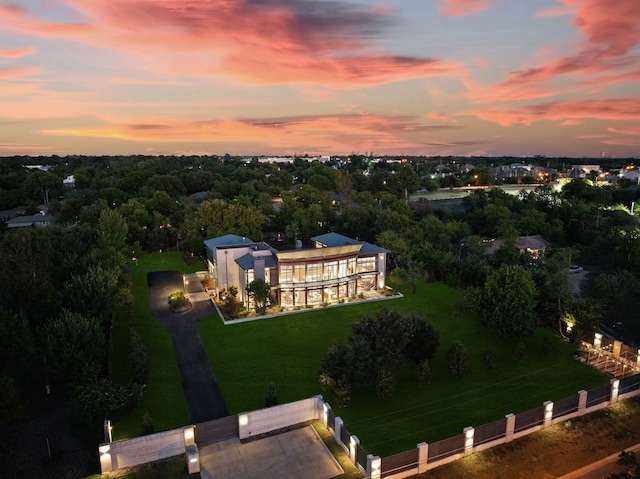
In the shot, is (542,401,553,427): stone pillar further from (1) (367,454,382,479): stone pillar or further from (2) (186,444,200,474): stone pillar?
(2) (186,444,200,474): stone pillar

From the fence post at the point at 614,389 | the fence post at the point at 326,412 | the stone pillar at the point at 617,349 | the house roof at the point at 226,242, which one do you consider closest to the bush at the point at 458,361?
the fence post at the point at 614,389

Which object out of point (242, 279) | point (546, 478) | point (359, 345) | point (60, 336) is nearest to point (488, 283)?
point (359, 345)

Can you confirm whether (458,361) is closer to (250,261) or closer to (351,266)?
(351,266)

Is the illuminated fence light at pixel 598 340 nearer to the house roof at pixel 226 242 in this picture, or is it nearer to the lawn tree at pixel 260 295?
the lawn tree at pixel 260 295

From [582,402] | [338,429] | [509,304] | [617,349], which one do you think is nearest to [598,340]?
[617,349]

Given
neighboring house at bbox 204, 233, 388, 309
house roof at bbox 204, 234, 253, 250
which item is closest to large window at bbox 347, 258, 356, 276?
neighboring house at bbox 204, 233, 388, 309
